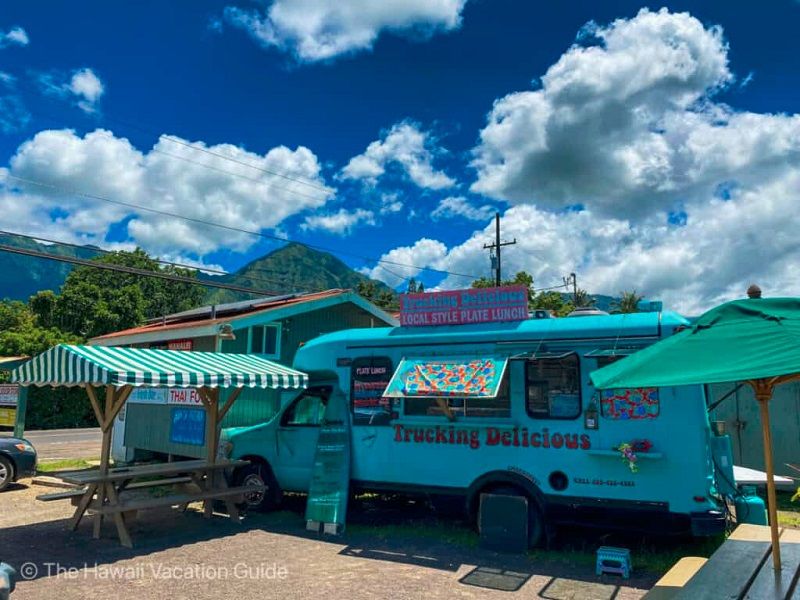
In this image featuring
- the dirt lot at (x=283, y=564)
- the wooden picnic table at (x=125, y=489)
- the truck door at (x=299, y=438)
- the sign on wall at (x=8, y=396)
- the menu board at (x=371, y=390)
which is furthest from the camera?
the sign on wall at (x=8, y=396)

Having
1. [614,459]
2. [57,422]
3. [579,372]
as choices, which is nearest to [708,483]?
[614,459]

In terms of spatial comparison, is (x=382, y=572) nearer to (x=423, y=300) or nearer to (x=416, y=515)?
(x=416, y=515)

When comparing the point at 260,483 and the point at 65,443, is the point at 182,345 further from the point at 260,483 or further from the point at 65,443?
the point at 65,443

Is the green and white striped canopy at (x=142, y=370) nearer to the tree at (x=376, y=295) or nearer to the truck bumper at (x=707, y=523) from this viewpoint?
the truck bumper at (x=707, y=523)

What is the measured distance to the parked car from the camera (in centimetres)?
1095

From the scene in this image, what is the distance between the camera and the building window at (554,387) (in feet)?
22.7

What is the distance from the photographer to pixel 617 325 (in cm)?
684

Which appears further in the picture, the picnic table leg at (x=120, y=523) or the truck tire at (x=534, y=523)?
the picnic table leg at (x=120, y=523)

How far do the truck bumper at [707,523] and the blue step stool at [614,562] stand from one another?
2.42ft

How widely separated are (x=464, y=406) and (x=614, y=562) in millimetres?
2418

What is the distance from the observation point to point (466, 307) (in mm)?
7930

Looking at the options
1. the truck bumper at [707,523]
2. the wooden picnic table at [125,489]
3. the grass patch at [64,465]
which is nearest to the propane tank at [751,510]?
the truck bumper at [707,523]

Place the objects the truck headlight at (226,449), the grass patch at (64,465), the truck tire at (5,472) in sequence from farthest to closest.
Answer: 1. the grass patch at (64,465)
2. the truck tire at (5,472)
3. the truck headlight at (226,449)

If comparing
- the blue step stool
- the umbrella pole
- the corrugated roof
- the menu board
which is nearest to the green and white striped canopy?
the menu board
